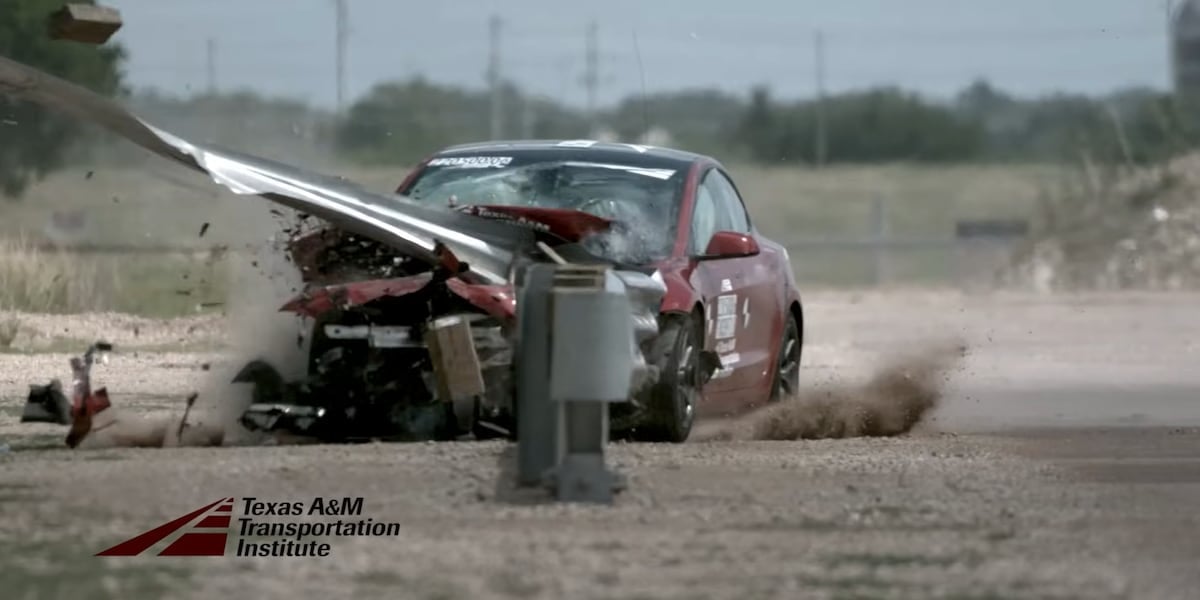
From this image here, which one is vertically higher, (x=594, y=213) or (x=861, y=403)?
(x=594, y=213)

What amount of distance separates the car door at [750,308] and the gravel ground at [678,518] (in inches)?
28.5

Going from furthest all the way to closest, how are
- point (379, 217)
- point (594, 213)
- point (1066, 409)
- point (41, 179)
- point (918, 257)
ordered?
point (918, 257) < point (41, 179) < point (1066, 409) < point (594, 213) < point (379, 217)

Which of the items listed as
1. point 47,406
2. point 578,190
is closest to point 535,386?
point 47,406

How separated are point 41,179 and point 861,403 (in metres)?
8.52

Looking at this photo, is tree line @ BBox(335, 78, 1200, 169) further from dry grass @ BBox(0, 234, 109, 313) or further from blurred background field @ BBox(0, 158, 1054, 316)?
dry grass @ BBox(0, 234, 109, 313)

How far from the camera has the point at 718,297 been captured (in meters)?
12.1

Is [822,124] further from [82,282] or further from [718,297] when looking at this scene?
[718,297]

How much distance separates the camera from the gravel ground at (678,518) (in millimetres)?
7414

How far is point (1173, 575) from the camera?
303 inches

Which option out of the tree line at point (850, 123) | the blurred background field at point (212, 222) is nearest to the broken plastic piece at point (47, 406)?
the blurred background field at point (212, 222)

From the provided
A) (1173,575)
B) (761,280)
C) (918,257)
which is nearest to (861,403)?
(761,280)

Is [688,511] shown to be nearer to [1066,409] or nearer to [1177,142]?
[1066,409]

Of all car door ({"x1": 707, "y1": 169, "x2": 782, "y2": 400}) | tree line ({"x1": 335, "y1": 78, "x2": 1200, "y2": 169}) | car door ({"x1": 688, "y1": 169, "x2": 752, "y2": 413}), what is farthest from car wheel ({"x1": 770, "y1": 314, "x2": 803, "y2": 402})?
tree line ({"x1": 335, "y1": 78, "x2": 1200, "y2": 169})

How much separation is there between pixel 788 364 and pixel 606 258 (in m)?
2.64
